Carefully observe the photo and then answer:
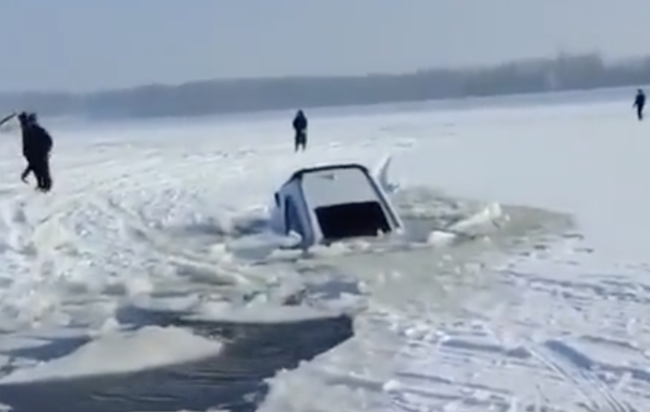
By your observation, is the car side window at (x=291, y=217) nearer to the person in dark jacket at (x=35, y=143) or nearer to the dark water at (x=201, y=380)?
the dark water at (x=201, y=380)

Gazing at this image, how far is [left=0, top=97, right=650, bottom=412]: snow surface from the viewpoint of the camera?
759 cm

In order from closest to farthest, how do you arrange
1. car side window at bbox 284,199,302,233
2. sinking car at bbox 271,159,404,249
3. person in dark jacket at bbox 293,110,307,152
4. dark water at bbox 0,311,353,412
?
1. dark water at bbox 0,311,353,412
2. sinking car at bbox 271,159,404,249
3. car side window at bbox 284,199,302,233
4. person in dark jacket at bbox 293,110,307,152

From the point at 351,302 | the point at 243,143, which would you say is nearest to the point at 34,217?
the point at 351,302

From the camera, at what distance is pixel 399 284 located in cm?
1178

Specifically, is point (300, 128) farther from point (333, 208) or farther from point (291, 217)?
point (333, 208)

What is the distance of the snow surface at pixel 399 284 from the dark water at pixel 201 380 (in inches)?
7.7

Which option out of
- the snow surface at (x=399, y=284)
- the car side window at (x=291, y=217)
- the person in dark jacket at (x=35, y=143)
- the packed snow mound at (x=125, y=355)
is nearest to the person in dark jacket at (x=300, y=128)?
the snow surface at (x=399, y=284)

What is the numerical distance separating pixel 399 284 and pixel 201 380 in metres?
4.17

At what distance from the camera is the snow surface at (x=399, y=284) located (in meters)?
7.59

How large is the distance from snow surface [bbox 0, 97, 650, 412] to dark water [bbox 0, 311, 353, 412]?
0.19 meters

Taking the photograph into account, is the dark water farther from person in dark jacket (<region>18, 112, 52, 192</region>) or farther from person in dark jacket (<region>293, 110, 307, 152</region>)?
person in dark jacket (<region>293, 110, 307, 152</region>)

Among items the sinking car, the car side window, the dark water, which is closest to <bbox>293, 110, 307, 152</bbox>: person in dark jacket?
the sinking car

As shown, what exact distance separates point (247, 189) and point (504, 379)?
58.9 ft

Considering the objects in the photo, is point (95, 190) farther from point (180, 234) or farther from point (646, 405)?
point (646, 405)
